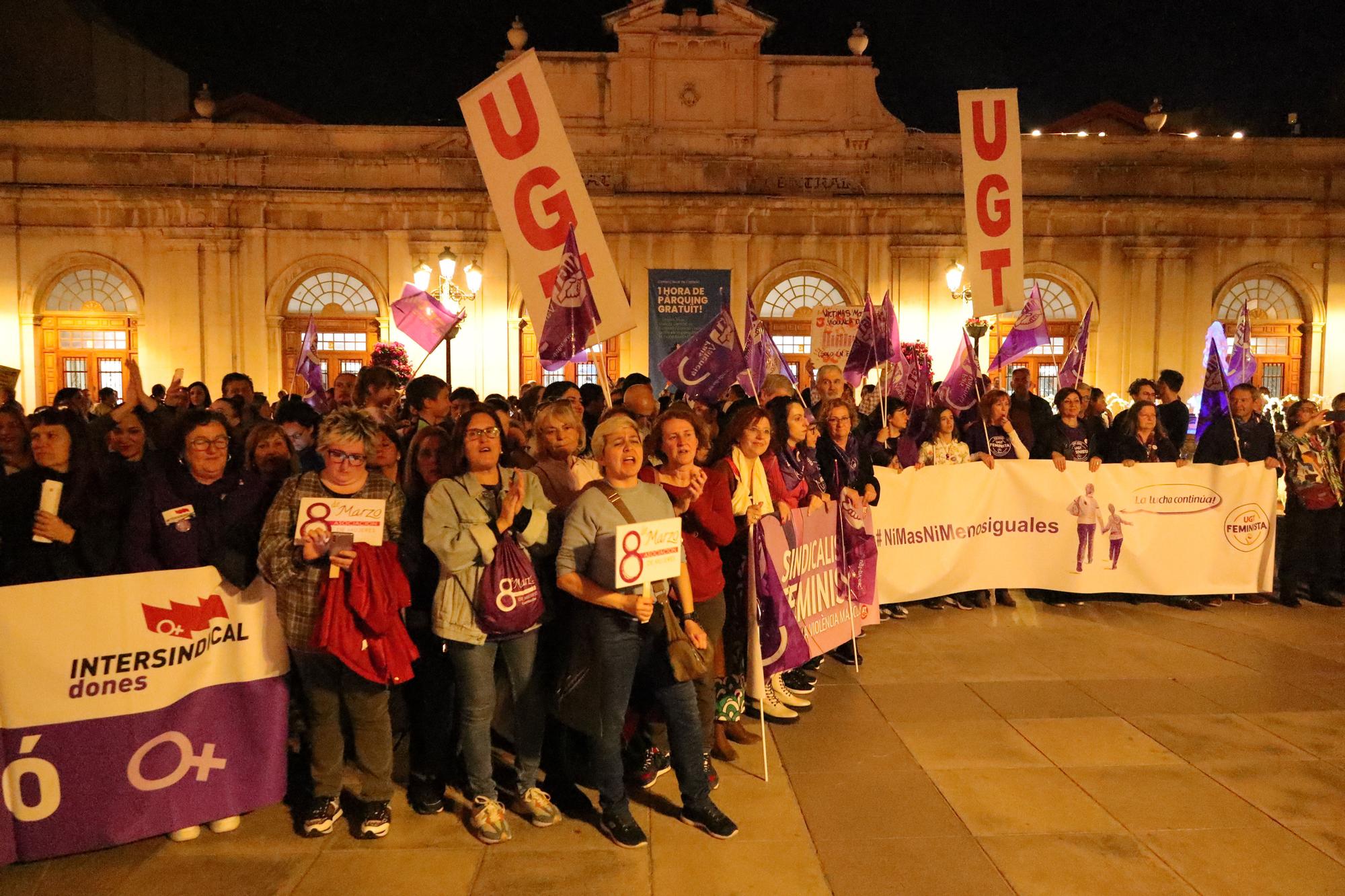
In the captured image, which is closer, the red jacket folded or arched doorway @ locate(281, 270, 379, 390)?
the red jacket folded

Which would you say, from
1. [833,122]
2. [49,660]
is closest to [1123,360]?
[833,122]

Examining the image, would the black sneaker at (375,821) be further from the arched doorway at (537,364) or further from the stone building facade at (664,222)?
the stone building facade at (664,222)

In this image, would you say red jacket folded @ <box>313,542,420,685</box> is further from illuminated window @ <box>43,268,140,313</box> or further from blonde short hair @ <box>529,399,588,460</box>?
illuminated window @ <box>43,268,140,313</box>

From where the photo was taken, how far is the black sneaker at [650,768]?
475 cm

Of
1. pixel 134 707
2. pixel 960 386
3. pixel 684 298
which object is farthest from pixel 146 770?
pixel 684 298

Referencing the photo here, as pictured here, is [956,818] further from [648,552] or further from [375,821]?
[375,821]

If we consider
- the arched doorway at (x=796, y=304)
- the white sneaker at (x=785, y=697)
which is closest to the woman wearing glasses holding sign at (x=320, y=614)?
the white sneaker at (x=785, y=697)

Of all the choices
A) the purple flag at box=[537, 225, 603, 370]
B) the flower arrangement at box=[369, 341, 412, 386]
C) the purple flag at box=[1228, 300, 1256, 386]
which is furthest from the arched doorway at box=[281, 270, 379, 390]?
the purple flag at box=[1228, 300, 1256, 386]

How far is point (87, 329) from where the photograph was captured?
69.6 ft

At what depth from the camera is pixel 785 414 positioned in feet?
19.6

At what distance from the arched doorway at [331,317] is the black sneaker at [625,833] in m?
19.0

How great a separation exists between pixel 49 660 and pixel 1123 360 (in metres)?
23.1

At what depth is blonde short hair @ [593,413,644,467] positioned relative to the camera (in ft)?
13.6

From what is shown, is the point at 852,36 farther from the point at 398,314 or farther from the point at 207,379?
the point at 207,379
